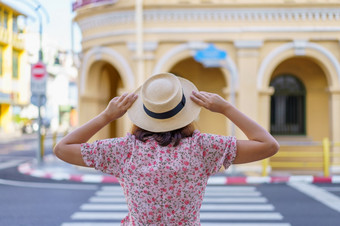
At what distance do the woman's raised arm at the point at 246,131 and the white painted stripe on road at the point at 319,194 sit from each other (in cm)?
661

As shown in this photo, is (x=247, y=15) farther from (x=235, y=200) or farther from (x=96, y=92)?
(x=235, y=200)

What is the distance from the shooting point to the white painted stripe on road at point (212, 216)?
760cm

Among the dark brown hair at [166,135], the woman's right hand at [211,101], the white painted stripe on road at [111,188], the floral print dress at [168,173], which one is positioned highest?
the woman's right hand at [211,101]

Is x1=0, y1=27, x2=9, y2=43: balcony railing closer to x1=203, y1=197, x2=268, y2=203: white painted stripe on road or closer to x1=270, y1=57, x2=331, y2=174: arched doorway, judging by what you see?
x1=270, y1=57, x2=331, y2=174: arched doorway

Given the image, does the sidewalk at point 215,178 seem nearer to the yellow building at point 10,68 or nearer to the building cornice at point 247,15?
the building cornice at point 247,15

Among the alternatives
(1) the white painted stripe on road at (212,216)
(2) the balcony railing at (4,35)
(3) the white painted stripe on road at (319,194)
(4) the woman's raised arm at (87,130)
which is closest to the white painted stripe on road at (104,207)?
(1) the white painted stripe on road at (212,216)

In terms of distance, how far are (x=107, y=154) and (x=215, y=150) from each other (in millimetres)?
536

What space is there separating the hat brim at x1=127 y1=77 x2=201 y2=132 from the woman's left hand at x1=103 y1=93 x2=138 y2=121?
37 mm

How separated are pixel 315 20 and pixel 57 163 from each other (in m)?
9.51

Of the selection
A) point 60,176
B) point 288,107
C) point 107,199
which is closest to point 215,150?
point 107,199

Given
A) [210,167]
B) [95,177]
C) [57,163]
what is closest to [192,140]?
[210,167]

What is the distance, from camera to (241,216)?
7758mm

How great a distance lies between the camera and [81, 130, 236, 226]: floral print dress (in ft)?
7.07

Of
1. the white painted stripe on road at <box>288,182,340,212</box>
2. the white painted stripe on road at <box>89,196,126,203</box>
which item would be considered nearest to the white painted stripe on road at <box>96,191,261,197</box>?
the white painted stripe on road at <box>89,196,126,203</box>
